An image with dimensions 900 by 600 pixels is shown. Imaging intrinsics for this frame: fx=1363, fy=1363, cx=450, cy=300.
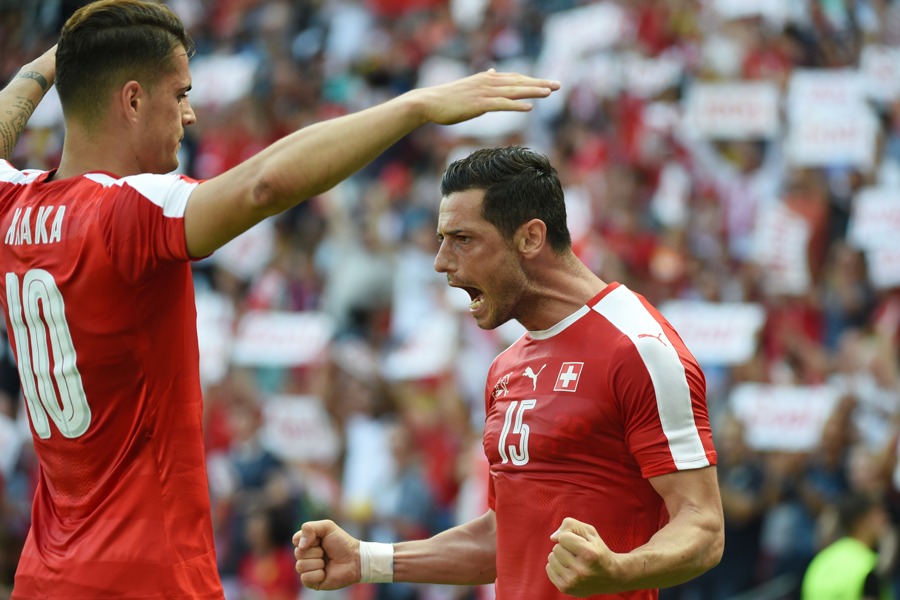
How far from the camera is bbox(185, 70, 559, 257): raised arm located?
125 inches

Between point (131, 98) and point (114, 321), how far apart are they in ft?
2.05

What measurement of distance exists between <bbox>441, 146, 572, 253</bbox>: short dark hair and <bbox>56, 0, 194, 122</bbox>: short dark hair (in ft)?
3.66

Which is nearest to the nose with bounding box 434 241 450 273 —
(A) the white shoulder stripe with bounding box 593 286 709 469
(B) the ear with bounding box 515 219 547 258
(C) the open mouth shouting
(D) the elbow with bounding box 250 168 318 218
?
(C) the open mouth shouting

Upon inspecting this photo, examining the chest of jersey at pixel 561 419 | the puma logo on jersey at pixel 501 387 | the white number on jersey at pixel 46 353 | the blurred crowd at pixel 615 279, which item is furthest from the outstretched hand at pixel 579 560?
the blurred crowd at pixel 615 279

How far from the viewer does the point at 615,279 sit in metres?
10.5

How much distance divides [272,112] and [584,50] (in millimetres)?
4274

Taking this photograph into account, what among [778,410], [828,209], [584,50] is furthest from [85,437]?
[584,50]

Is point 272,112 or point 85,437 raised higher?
point 272,112

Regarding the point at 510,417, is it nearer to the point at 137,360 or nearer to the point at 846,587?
the point at 137,360

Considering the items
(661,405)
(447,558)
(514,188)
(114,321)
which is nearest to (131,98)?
(114,321)

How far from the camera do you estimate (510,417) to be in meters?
4.34

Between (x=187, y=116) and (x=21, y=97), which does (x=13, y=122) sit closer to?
(x=21, y=97)

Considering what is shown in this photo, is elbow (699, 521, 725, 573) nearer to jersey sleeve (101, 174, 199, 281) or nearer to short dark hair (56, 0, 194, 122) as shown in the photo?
jersey sleeve (101, 174, 199, 281)

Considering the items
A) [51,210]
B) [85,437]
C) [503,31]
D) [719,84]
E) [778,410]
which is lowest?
[778,410]
